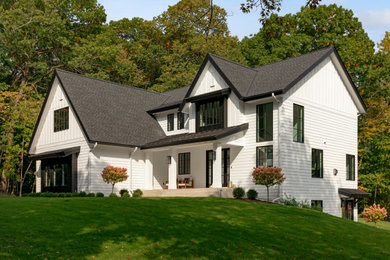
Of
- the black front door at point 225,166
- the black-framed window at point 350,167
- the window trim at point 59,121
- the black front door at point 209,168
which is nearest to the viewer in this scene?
the black front door at point 225,166

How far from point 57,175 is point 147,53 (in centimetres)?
2781

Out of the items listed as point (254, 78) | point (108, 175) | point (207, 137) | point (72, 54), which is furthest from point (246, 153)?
point (72, 54)

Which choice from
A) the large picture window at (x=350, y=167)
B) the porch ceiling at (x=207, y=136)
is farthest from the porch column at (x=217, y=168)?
the large picture window at (x=350, y=167)

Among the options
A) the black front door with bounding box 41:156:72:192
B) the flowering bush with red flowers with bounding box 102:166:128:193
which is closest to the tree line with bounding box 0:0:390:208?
the black front door with bounding box 41:156:72:192

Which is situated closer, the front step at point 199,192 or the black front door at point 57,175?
the front step at point 199,192

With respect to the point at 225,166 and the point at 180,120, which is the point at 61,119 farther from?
the point at 225,166

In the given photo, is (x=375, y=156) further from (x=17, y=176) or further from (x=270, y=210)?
(x=17, y=176)

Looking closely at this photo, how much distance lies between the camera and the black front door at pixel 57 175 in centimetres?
3077

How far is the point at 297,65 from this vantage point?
93.8 ft

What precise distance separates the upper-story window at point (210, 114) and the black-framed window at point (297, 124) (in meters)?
4.46

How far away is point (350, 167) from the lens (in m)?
31.6

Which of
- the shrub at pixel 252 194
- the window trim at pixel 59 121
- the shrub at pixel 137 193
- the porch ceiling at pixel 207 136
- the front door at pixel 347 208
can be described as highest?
the window trim at pixel 59 121

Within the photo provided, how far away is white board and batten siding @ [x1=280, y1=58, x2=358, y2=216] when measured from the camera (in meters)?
26.3

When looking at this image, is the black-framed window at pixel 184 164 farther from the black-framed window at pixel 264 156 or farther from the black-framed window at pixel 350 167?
the black-framed window at pixel 350 167
